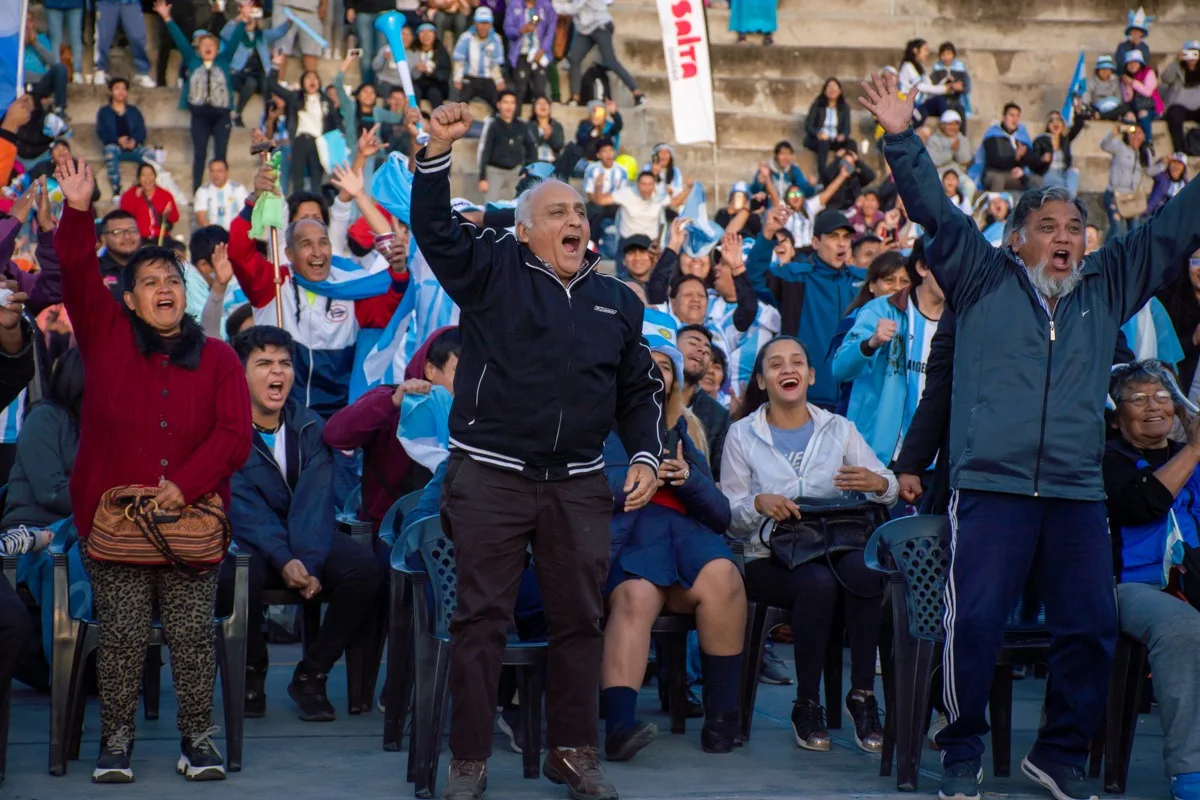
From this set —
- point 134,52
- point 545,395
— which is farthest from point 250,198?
point 134,52

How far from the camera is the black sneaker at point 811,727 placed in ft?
19.6

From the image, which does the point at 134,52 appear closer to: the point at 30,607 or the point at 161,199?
the point at 161,199

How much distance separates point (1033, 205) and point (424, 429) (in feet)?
8.25

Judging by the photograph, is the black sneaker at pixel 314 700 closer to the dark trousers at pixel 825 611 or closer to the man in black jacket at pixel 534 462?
the man in black jacket at pixel 534 462

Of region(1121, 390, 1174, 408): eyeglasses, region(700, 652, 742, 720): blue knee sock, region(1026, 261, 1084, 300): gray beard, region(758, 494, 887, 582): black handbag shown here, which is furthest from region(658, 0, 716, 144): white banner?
region(1026, 261, 1084, 300): gray beard

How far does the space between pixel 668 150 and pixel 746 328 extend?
21.4 feet

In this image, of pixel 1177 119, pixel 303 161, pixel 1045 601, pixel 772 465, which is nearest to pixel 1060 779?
pixel 1045 601

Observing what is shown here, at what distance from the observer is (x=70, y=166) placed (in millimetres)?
5188

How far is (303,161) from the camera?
1673 centimetres

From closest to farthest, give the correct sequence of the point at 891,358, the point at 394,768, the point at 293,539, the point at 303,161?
1. the point at 394,768
2. the point at 293,539
3. the point at 891,358
4. the point at 303,161

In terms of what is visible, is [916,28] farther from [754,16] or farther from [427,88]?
[427,88]

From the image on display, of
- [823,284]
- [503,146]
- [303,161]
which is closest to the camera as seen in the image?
[823,284]

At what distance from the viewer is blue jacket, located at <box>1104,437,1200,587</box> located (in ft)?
18.2

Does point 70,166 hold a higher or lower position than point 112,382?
higher
